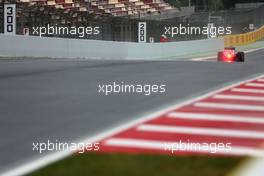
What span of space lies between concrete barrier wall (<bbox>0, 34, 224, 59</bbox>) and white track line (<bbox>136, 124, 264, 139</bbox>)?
17028 mm

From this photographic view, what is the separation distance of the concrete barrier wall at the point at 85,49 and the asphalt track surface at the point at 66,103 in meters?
9.16

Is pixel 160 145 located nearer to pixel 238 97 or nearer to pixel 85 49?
pixel 238 97

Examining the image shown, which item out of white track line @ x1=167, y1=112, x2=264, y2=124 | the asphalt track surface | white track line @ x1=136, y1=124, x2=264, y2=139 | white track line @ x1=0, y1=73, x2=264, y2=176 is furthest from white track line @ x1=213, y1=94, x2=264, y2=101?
white track line @ x1=136, y1=124, x2=264, y2=139

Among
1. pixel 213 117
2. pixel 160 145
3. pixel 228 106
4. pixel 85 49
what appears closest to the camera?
pixel 160 145

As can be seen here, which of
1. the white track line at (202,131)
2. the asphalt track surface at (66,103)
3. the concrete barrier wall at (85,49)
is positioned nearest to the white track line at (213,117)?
the asphalt track surface at (66,103)

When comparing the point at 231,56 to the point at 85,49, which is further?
the point at 85,49

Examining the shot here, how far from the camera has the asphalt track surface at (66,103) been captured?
6.64 meters

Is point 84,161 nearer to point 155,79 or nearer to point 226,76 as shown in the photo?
point 155,79

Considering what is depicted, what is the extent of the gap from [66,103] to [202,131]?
10.4 ft

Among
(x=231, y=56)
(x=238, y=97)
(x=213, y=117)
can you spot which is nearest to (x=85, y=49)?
(x=231, y=56)

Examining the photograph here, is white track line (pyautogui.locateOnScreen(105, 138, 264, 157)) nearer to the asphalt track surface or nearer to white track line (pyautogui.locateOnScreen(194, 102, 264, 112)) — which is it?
the asphalt track surface

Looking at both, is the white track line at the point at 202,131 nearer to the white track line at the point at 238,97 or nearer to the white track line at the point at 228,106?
the white track line at the point at 228,106

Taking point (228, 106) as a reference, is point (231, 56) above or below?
below

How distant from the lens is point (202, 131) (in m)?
6.95
